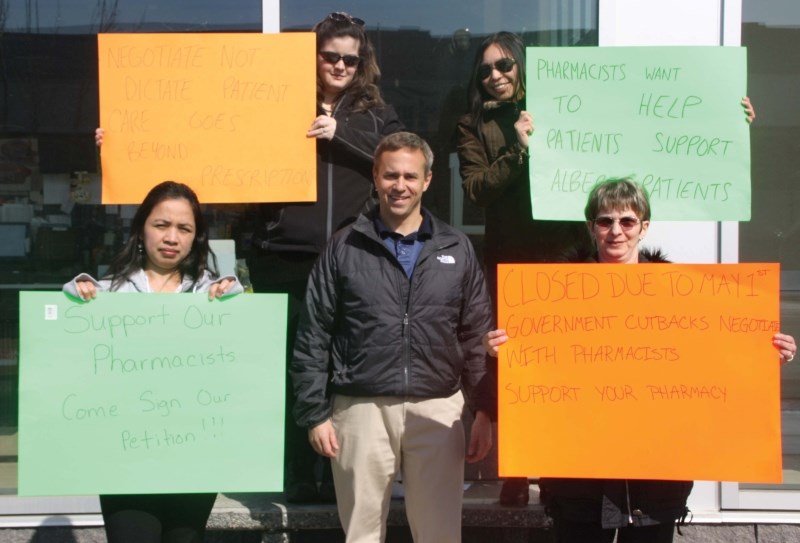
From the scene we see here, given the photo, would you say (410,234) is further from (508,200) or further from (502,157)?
(508,200)

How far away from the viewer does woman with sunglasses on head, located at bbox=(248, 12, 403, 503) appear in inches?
130

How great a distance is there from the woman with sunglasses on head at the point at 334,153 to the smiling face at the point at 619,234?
3.04 feet

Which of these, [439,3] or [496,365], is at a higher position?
[439,3]

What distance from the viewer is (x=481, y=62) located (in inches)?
132

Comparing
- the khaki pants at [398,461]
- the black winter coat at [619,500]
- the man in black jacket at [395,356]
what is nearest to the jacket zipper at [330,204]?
the man in black jacket at [395,356]

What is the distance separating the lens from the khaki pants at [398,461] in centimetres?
291

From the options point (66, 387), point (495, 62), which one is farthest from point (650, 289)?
point (66, 387)

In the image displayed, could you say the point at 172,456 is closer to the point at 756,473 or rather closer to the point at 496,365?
the point at 496,365

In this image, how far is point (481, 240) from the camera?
13.6 ft

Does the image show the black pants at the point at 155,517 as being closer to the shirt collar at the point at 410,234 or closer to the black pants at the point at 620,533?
the shirt collar at the point at 410,234

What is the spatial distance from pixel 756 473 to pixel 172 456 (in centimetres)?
173

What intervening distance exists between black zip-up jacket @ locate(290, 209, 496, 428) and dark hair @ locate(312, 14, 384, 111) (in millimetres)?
610

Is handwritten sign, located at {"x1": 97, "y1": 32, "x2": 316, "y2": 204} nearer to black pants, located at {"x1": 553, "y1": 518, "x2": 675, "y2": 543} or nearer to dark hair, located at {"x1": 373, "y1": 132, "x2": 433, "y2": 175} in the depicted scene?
dark hair, located at {"x1": 373, "y1": 132, "x2": 433, "y2": 175}

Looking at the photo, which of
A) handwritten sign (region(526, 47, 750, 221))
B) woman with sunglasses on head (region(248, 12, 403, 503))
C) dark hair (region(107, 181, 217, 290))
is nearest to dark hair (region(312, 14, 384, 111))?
woman with sunglasses on head (region(248, 12, 403, 503))
